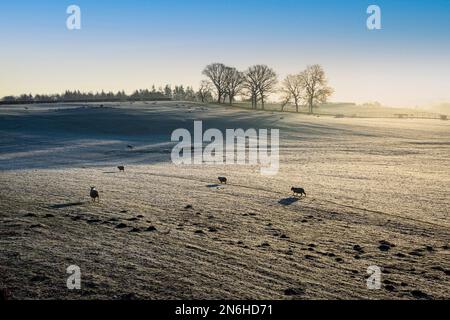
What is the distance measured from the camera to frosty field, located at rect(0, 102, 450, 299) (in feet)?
33.8

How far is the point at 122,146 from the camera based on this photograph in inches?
1821

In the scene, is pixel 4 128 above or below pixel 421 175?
above

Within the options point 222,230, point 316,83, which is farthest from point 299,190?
point 316,83

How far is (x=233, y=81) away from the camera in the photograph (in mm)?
123438

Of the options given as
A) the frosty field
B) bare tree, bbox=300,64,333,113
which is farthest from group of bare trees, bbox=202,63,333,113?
the frosty field

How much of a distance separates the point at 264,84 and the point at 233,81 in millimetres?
10754

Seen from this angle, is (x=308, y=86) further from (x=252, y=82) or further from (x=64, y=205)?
(x=64, y=205)

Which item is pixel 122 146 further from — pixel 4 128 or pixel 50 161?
pixel 4 128

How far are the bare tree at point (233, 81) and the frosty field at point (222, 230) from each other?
296 ft

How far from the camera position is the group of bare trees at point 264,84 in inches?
4318

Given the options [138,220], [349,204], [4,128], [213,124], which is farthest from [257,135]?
[138,220]

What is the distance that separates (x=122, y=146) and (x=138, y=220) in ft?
104
